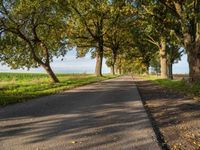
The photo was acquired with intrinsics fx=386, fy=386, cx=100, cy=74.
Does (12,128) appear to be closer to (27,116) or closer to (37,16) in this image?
(27,116)

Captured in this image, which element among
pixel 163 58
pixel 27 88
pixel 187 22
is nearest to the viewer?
pixel 27 88

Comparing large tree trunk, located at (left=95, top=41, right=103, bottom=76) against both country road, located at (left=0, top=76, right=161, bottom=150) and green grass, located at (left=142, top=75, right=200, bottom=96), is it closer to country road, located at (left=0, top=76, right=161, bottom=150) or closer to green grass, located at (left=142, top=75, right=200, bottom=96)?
green grass, located at (left=142, top=75, right=200, bottom=96)

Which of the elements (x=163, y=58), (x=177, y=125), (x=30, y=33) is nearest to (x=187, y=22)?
(x=30, y=33)

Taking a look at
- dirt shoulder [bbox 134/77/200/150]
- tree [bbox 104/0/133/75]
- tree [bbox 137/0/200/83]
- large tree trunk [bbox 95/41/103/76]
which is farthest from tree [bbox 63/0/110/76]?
dirt shoulder [bbox 134/77/200/150]

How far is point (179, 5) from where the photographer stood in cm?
2608

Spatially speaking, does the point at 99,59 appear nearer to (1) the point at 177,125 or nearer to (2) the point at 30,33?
(2) the point at 30,33

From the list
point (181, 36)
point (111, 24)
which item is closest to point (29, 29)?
point (181, 36)

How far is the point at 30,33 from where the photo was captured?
1401 inches

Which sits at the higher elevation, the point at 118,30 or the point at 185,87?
the point at 118,30

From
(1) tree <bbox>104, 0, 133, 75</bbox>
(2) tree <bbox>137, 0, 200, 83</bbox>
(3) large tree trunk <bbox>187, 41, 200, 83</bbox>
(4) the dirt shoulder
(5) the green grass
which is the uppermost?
(1) tree <bbox>104, 0, 133, 75</bbox>

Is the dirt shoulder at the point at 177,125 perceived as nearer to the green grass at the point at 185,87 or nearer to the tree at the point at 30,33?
the green grass at the point at 185,87

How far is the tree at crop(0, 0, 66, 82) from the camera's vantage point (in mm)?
31969

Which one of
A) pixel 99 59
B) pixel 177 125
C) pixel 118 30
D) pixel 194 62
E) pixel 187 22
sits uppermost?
pixel 118 30

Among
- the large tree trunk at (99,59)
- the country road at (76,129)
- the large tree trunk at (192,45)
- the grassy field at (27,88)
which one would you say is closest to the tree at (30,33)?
the grassy field at (27,88)
